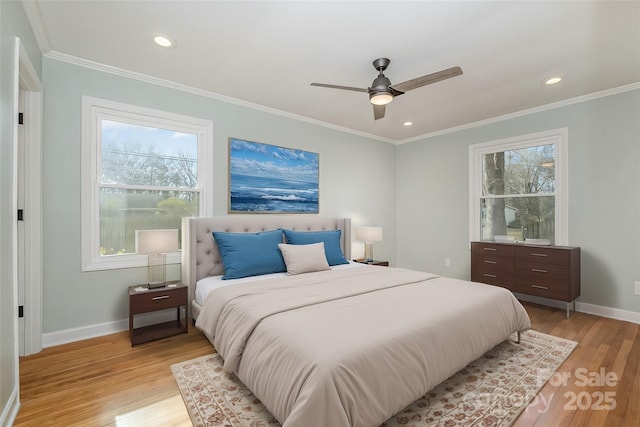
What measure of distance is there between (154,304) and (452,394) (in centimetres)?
250

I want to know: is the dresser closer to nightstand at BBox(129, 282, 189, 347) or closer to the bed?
the bed

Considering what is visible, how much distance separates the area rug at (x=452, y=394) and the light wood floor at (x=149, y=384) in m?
0.07

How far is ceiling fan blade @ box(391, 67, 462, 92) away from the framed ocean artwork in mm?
1948

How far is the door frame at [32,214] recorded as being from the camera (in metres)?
2.40

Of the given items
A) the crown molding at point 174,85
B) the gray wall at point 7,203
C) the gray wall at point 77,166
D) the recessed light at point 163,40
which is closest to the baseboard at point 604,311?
the crown molding at point 174,85

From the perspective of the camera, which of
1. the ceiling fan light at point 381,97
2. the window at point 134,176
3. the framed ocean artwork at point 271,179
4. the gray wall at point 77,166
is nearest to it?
the ceiling fan light at point 381,97

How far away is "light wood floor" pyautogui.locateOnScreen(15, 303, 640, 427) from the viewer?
5.61 ft

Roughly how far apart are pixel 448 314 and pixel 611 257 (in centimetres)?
285

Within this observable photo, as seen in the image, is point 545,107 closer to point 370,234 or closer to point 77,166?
point 370,234

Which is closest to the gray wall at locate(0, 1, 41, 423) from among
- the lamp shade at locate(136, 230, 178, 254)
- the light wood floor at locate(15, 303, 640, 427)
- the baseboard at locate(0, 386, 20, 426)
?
the baseboard at locate(0, 386, 20, 426)

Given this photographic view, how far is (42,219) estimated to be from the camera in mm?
2518

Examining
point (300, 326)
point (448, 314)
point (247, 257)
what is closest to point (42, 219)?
point (247, 257)

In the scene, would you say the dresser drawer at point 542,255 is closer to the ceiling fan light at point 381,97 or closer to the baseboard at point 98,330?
the ceiling fan light at point 381,97

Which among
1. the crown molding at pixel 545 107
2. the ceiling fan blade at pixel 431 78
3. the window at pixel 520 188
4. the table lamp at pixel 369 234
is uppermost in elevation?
the crown molding at pixel 545 107
